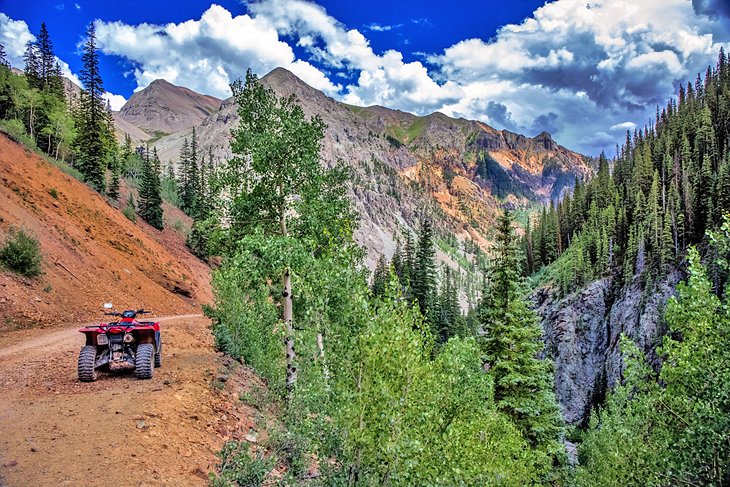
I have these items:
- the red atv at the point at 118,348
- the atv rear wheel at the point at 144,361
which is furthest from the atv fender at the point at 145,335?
the atv rear wheel at the point at 144,361

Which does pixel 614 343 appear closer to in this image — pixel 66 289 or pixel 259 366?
pixel 259 366

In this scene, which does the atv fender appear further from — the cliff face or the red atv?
the cliff face

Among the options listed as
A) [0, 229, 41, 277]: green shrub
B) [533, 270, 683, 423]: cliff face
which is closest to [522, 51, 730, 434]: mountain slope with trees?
[533, 270, 683, 423]: cliff face

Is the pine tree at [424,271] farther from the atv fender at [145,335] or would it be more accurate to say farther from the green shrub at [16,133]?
the green shrub at [16,133]

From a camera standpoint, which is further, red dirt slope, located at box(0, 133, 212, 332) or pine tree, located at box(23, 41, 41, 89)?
pine tree, located at box(23, 41, 41, 89)

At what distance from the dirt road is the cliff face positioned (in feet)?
174

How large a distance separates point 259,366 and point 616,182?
414ft

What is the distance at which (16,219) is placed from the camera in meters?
26.2

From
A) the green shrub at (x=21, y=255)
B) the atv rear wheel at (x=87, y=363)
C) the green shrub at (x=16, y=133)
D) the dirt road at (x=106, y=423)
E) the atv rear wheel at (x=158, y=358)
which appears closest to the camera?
the dirt road at (x=106, y=423)

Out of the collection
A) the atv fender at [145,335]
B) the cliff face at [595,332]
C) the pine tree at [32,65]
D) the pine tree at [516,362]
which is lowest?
the cliff face at [595,332]

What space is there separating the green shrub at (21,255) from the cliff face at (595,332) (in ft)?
176

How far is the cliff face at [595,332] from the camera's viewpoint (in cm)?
6306

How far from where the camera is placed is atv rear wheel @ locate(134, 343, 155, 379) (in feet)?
40.2

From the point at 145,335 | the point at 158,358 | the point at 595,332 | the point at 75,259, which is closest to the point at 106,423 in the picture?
the point at 145,335
